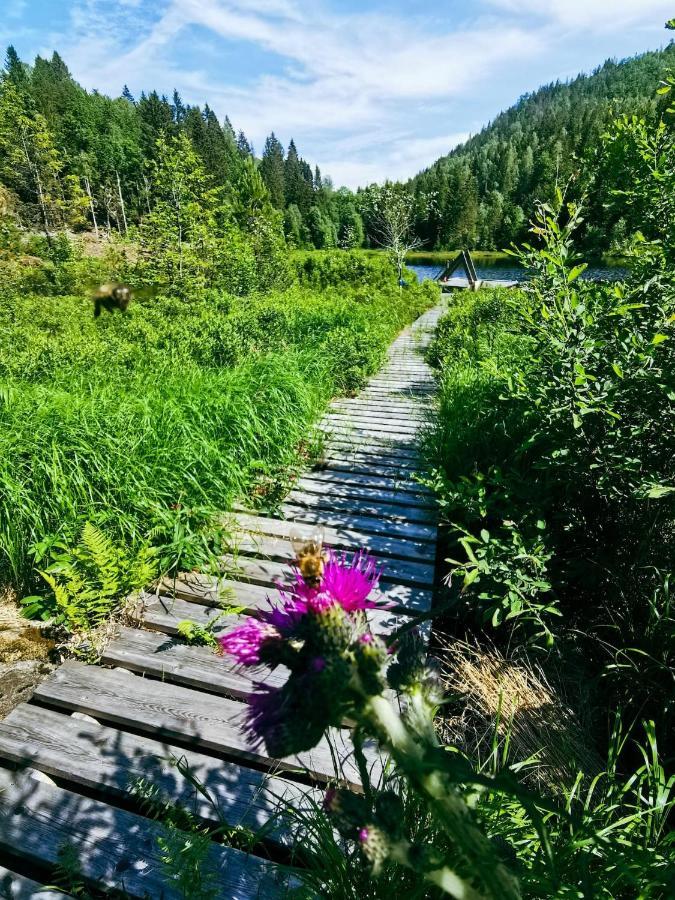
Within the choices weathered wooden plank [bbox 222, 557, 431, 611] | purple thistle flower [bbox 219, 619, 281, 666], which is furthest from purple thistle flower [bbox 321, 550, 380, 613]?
weathered wooden plank [bbox 222, 557, 431, 611]

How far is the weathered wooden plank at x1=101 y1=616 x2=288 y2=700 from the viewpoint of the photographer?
2.44 metres

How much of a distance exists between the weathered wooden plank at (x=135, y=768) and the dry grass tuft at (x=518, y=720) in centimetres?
95

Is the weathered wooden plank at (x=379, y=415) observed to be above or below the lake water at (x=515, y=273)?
below

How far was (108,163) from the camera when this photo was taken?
2218 inches

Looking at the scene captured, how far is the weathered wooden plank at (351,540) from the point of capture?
366 centimetres

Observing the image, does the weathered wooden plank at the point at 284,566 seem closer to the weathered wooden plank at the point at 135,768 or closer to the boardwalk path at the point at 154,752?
the boardwalk path at the point at 154,752

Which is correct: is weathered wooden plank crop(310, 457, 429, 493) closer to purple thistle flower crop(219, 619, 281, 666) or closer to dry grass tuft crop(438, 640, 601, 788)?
dry grass tuft crop(438, 640, 601, 788)

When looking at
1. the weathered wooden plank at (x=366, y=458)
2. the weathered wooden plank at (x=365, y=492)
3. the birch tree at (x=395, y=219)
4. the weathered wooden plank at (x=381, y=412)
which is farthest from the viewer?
the birch tree at (x=395, y=219)

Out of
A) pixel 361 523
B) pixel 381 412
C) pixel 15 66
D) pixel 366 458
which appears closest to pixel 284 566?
pixel 361 523

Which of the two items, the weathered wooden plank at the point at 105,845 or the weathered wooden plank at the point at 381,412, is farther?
the weathered wooden plank at the point at 381,412

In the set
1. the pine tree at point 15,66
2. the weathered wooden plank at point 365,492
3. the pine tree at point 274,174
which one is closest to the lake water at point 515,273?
the weathered wooden plank at point 365,492

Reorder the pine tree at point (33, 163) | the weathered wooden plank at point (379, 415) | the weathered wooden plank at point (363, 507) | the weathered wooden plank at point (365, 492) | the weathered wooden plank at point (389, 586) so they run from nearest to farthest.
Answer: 1. the weathered wooden plank at point (389, 586)
2. the weathered wooden plank at point (363, 507)
3. the weathered wooden plank at point (365, 492)
4. the weathered wooden plank at point (379, 415)
5. the pine tree at point (33, 163)

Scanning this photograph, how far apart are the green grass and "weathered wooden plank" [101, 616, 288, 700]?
748mm

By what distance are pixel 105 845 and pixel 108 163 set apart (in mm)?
72528
